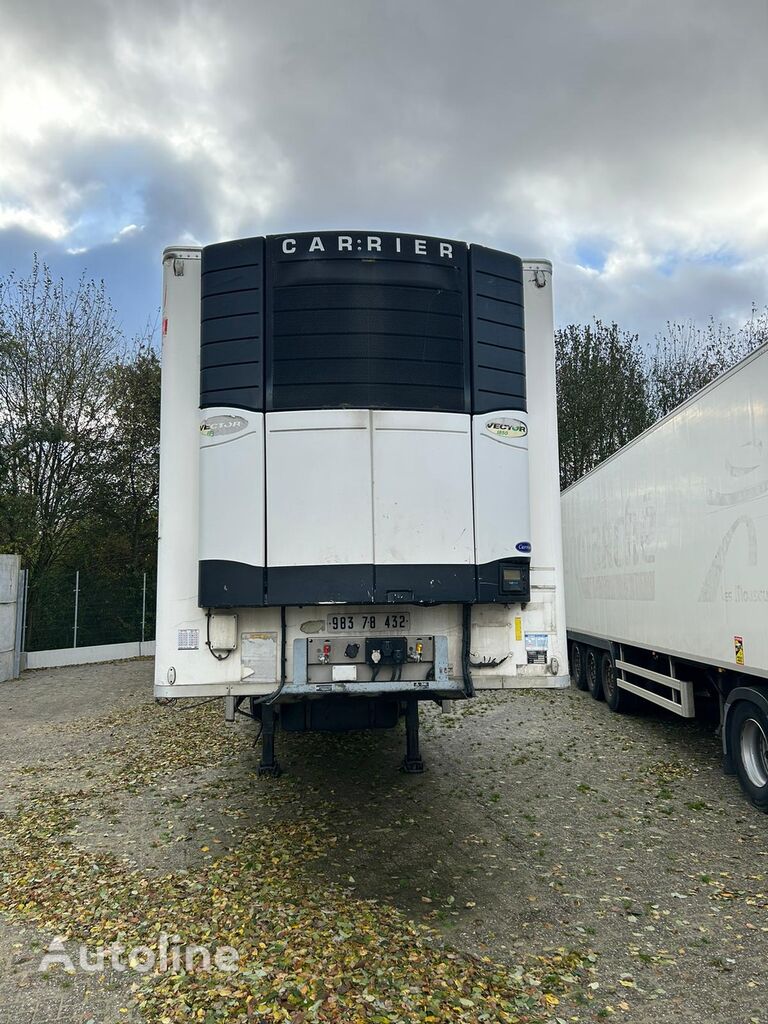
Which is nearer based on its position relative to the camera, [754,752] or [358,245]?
[358,245]

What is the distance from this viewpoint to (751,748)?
6.15 metres

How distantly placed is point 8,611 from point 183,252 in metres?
13.1

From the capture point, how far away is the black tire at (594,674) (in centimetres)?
1128

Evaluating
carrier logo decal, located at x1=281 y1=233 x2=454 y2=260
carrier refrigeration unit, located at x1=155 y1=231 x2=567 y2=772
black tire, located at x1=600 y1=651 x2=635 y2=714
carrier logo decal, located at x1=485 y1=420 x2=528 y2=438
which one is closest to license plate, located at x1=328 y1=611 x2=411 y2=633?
carrier refrigeration unit, located at x1=155 y1=231 x2=567 y2=772

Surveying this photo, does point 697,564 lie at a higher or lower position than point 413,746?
higher

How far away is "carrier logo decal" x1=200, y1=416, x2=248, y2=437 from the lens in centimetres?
435

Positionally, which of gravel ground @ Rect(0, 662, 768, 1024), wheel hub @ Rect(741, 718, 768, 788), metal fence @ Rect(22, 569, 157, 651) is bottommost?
gravel ground @ Rect(0, 662, 768, 1024)

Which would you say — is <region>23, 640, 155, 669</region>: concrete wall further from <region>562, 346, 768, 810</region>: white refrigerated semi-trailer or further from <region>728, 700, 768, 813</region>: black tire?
<region>728, 700, 768, 813</region>: black tire

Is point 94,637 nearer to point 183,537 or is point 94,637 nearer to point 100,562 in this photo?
point 100,562

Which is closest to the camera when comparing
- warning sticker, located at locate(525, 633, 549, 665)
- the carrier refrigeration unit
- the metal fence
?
the carrier refrigeration unit

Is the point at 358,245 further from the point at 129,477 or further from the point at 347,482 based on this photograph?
the point at 129,477

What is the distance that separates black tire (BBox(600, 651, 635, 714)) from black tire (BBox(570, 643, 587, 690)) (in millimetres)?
1166

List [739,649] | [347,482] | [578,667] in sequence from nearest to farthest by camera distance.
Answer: [347,482], [739,649], [578,667]

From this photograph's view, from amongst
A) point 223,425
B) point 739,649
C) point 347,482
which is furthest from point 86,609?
point 739,649
